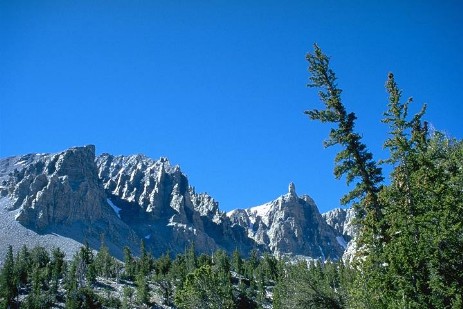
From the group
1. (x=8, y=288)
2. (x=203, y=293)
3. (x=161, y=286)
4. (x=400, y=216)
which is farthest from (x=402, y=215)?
(x=161, y=286)

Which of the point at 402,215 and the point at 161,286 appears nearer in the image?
the point at 402,215

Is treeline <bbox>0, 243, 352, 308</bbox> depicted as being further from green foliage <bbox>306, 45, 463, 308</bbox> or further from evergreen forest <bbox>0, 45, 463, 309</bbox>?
green foliage <bbox>306, 45, 463, 308</bbox>

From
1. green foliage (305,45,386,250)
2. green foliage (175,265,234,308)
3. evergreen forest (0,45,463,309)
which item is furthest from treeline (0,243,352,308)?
green foliage (305,45,386,250)

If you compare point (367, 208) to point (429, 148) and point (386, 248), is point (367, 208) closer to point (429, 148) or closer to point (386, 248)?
point (386, 248)

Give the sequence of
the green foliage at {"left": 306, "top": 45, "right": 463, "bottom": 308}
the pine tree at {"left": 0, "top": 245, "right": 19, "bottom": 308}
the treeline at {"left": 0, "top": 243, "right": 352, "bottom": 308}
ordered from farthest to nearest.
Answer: the pine tree at {"left": 0, "top": 245, "right": 19, "bottom": 308} → the treeline at {"left": 0, "top": 243, "right": 352, "bottom": 308} → the green foliage at {"left": 306, "top": 45, "right": 463, "bottom": 308}

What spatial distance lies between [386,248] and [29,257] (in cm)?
12222

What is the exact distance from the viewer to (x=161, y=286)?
10394 cm

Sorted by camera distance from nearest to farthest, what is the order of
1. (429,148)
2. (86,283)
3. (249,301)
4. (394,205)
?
1. (394,205)
2. (429,148)
3. (249,301)
4. (86,283)

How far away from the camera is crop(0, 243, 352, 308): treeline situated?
172 feet

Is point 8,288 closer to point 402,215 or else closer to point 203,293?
point 203,293

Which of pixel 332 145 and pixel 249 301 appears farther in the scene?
pixel 249 301

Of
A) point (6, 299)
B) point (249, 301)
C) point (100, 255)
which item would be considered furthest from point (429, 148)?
point (100, 255)

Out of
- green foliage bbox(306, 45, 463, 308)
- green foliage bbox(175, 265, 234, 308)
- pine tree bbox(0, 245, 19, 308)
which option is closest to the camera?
green foliage bbox(306, 45, 463, 308)

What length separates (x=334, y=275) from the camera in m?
118
